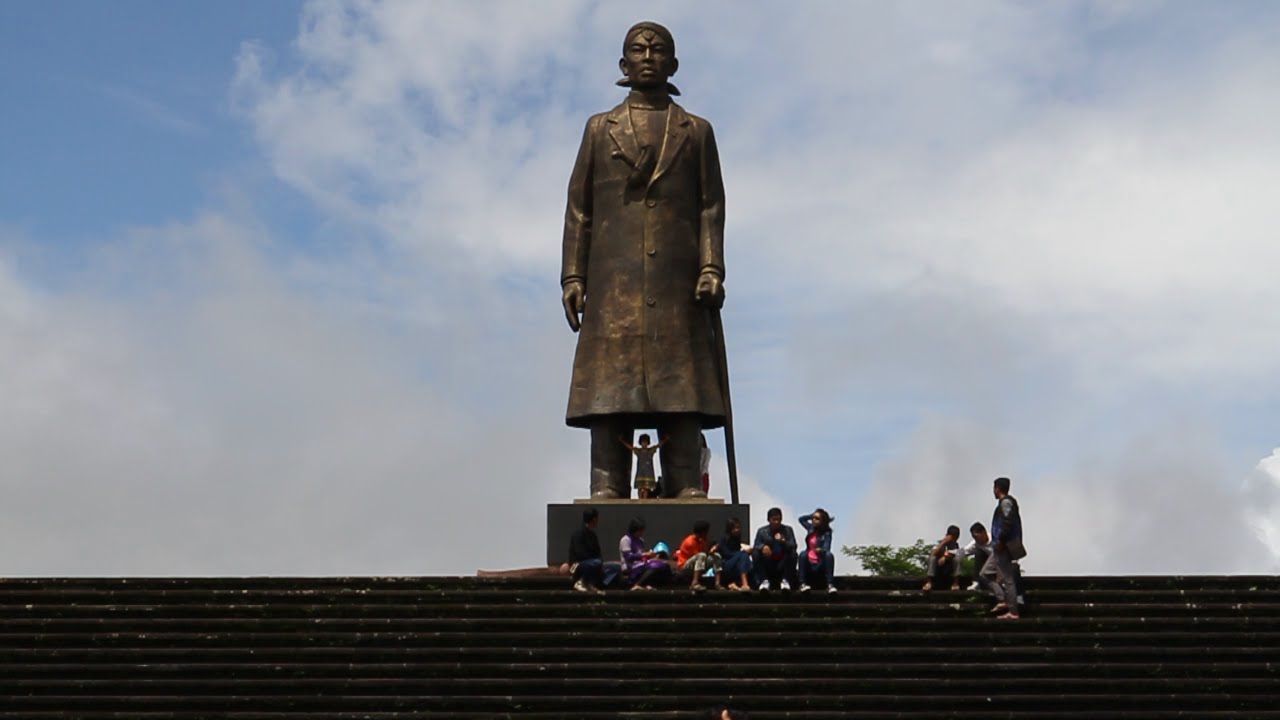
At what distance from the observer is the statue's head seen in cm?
1875

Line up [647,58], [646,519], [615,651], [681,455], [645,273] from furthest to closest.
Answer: [647,58] < [645,273] < [681,455] < [646,519] < [615,651]

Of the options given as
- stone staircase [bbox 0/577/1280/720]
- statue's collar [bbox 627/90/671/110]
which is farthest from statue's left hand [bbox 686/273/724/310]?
stone staircase [bbox 0/577/1280/720]

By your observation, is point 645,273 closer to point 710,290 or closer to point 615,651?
point 710,290

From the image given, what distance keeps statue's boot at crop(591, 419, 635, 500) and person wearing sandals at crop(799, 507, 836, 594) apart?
2975 mm

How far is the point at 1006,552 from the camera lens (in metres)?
15.0

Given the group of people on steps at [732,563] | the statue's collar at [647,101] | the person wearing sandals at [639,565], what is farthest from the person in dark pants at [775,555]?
the statue's collar at [647,101]

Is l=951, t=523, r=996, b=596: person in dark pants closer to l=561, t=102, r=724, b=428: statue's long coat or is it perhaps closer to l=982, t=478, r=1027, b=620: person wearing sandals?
l=982, t=478, r=1027, b=620: person wearing sandals

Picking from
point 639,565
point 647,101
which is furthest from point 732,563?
point 647,101

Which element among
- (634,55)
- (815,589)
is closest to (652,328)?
(634,55)

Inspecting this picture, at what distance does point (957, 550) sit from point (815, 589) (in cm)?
124

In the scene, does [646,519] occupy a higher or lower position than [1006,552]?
higher

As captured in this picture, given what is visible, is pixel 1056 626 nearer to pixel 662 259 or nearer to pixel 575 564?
pixel 575 564

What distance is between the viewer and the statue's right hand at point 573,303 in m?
18.8

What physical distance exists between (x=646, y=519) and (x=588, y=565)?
2396mm
